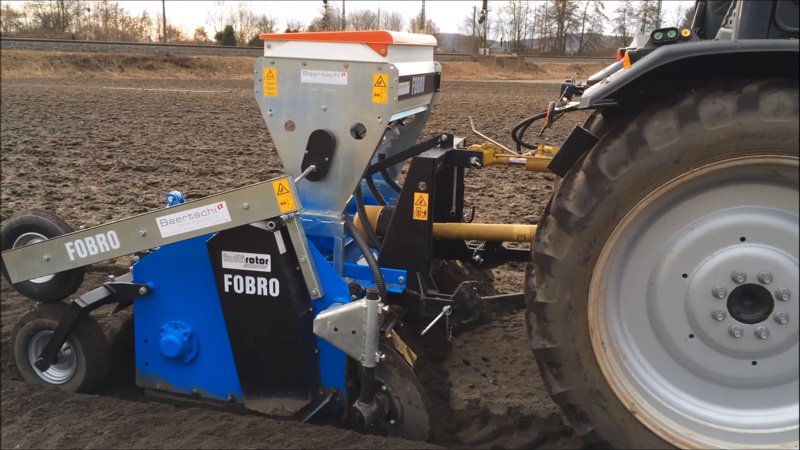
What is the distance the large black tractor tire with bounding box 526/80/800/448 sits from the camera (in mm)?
2227

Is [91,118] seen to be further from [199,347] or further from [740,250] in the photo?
[740,250]

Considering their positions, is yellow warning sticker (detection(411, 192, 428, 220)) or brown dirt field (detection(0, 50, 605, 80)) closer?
yellow warning sticker (detection(411, 192, 428, 220))

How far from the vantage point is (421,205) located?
10.3ft

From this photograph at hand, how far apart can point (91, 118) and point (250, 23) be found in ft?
118

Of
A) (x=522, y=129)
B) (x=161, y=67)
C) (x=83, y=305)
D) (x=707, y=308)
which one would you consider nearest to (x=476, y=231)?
(x=522, y=129)

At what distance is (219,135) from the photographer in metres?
11.3

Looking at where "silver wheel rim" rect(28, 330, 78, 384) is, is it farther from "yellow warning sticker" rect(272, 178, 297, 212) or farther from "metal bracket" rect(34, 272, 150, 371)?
"yellow warning sticker" rect(272, 178, 297, 212)

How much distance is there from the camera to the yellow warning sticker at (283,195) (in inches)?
112

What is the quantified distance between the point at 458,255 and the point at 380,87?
1.32 meters

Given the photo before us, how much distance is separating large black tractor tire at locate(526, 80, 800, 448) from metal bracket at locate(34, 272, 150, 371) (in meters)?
1.98

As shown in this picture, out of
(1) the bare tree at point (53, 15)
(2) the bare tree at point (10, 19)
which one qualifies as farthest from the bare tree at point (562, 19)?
(2) the bare tree at point (10, 19)

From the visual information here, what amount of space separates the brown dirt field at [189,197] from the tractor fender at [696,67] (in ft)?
5.04

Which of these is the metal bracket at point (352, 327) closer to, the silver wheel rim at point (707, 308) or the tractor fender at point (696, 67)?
the silver wheel rim at point (707, 308)

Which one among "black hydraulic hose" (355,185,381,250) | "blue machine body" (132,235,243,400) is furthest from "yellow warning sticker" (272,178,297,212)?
"black hydraulic hose" (355,185,381,250)
